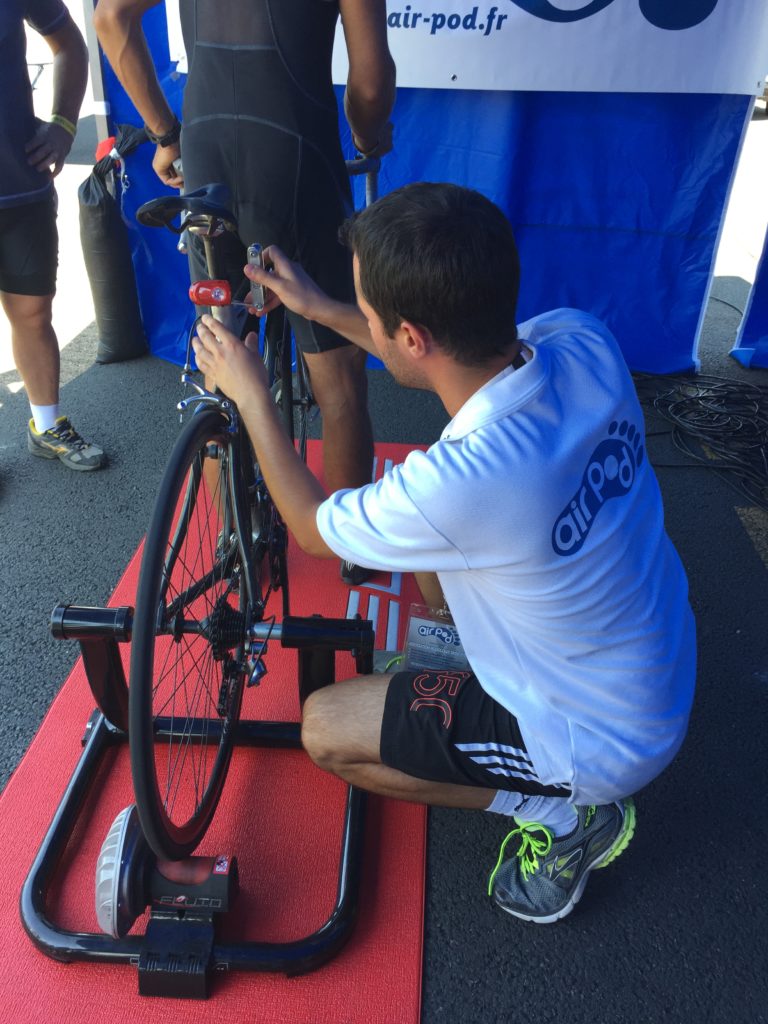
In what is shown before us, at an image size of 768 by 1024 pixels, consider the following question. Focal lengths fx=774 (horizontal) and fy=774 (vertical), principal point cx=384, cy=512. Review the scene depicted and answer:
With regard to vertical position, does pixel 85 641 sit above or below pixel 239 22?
below

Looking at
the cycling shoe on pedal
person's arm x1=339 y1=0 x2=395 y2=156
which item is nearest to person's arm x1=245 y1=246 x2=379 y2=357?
person's arm x1=339 y1=0 x2=395 y2=156

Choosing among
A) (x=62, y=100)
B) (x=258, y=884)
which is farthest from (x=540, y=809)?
(x=62, y=100)

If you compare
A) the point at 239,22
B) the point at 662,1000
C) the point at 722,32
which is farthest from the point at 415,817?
the point at 722,32

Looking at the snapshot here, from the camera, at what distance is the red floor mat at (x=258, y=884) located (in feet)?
4.42

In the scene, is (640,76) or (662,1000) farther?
(640,76)

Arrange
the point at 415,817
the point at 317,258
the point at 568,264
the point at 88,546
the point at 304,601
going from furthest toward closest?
1. the point at 568,264
2. the point at 88,546
3. the point at 304,601
4. the point at 317,258
5. the point at 415,817

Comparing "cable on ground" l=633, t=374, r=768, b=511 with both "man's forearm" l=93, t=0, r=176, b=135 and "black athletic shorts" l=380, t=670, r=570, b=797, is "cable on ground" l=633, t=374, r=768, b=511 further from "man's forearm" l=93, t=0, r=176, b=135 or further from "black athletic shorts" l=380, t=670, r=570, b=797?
"man's forearm" l=93, t=0, r=176, b=135

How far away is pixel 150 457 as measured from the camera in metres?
2.97

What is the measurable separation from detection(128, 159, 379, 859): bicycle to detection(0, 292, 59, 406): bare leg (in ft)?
3.63

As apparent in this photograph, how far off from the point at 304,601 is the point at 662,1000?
4.27 feet

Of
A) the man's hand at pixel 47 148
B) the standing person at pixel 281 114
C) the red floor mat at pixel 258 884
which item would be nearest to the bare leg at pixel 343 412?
the standing person at pixel 281 114

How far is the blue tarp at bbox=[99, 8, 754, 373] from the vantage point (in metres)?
3.17

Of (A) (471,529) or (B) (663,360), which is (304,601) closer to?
(A) (471,529)

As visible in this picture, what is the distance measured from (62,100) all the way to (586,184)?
209 centimetres
